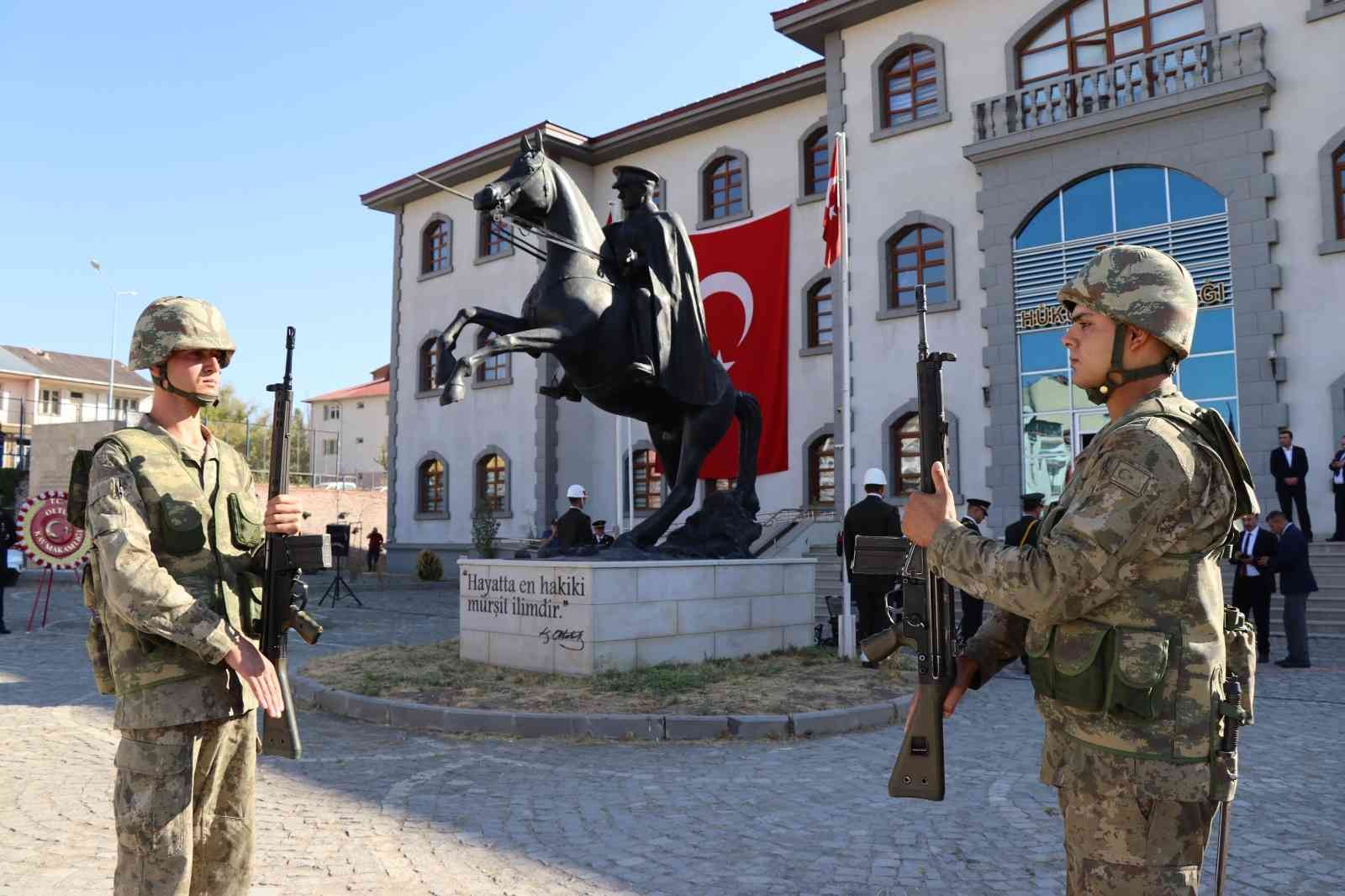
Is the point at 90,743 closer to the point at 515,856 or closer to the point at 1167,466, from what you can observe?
the point at 515,856

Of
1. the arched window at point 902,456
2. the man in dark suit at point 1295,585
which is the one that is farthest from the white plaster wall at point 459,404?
the man in dark suit at point 1295,585

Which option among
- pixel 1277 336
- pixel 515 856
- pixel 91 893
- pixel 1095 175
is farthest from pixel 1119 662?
pixel 1095 175

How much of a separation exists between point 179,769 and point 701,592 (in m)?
6.89

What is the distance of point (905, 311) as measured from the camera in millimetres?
20172

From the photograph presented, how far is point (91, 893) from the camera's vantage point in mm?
3895

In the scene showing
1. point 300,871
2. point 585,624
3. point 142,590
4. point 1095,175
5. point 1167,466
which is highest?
point 1095,175

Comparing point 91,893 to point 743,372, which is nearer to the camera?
point 91,893

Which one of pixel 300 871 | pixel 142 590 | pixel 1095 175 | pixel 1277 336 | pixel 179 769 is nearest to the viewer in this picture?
pixel 142 590

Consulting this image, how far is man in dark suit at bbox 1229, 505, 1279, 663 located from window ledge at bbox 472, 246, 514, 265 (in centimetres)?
2060

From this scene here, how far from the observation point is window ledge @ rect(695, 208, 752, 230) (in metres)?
24.0

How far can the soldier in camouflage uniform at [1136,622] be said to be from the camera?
220 centimetres

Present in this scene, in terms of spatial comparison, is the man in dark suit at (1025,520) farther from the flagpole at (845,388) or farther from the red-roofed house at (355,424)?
the red-roofed house at (355,424)
